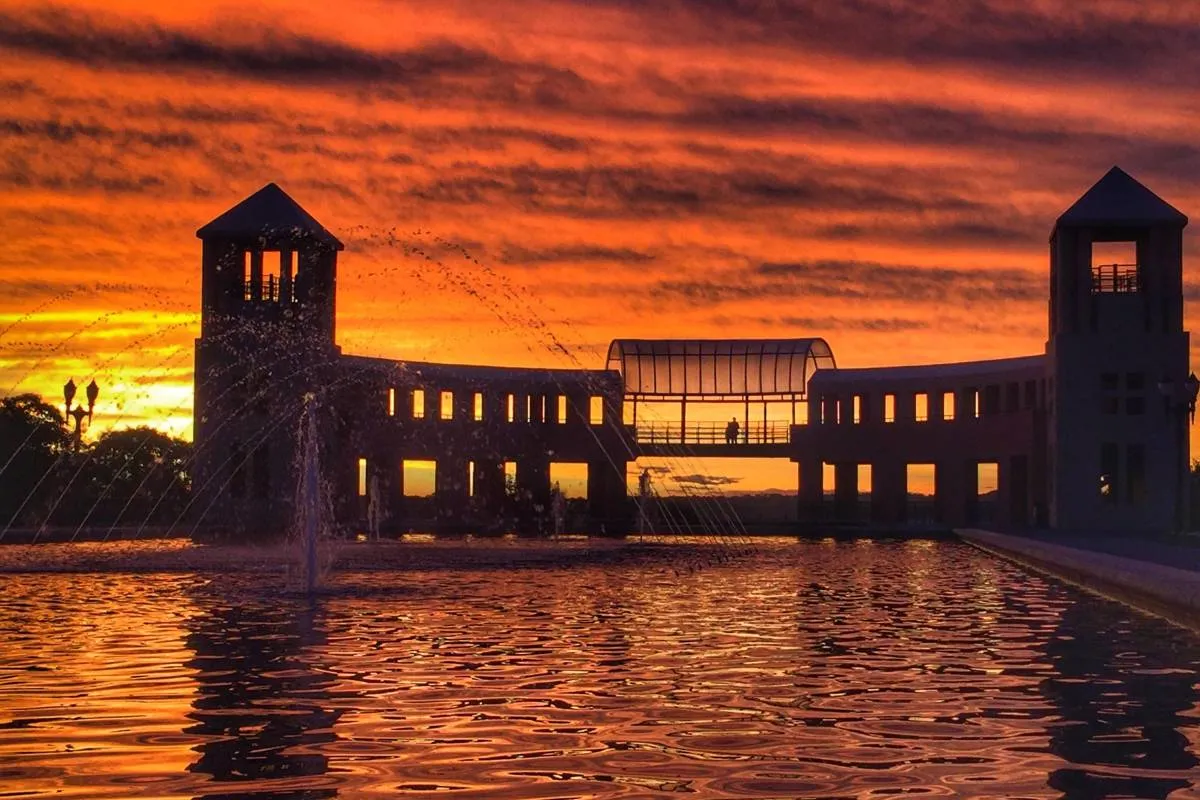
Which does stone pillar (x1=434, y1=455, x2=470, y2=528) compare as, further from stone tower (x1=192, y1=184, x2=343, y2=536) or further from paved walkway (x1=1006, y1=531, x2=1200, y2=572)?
paved walkway (x1=1006, y1=531, x2=1200, y2=572)

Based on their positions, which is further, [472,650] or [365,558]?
[365,558]

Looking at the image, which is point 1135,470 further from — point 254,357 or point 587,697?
point 587,697

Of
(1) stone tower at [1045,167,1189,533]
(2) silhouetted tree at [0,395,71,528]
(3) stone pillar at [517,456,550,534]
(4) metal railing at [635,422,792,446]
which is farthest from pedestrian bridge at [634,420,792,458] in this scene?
(2) silhouetted tree at [0,395,71,528]

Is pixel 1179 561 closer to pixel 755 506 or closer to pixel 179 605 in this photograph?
pixel 179 605

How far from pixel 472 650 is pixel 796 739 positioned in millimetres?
5636

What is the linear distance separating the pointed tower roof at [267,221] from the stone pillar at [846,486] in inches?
997

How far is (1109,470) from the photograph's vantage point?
2211 inches

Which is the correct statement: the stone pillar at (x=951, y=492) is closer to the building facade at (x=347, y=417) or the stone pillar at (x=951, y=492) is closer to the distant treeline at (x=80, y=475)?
the building facade at (x=347, y=417)

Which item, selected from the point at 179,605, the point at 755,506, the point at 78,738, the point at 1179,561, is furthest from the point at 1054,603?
the point at 755,506

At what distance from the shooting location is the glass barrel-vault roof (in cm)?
7288

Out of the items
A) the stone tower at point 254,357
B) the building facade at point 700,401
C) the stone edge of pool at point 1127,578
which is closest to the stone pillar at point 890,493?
the building facade at point 700,401

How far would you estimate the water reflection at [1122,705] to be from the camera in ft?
27.9

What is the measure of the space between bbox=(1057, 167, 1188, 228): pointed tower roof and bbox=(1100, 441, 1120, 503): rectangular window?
725 cm

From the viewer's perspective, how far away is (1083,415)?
184ft
